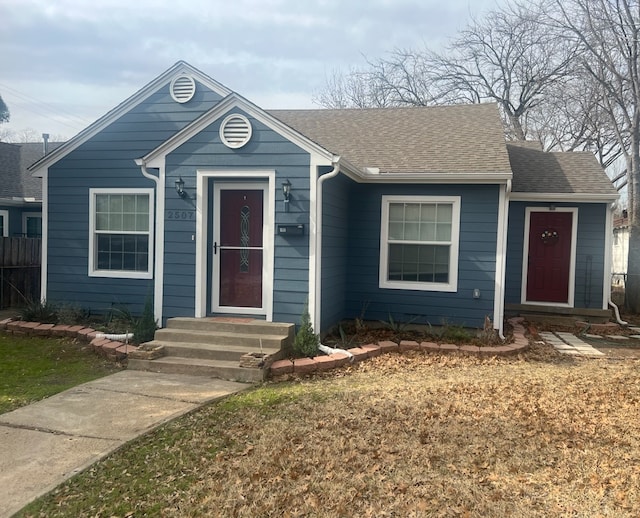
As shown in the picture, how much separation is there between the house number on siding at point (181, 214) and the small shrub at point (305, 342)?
226 cm

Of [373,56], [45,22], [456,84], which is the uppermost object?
[373,56]

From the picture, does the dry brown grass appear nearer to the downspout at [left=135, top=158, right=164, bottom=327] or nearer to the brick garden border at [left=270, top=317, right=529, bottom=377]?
the brick garden border at [left=270, top=317, right=529, bottom=377]

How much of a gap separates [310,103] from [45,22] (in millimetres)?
17455

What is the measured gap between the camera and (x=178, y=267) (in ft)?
24.7

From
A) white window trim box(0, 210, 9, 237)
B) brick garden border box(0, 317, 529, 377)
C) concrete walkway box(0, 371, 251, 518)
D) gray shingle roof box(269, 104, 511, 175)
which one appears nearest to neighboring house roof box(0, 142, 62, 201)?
white window trim box(0, 210, 9, 237)

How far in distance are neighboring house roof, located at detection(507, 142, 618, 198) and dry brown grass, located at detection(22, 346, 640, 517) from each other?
532 centimetres

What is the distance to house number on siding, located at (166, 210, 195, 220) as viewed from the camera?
747 cm

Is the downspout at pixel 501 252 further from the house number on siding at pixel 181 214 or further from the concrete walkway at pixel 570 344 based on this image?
the house number on siding at pixel 181 214

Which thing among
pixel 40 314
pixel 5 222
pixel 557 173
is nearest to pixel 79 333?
pixel 40 314

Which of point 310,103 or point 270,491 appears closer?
point 270,491

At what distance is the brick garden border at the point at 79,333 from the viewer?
6.81 metres

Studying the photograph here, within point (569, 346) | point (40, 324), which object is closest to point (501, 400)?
point (569, 346)

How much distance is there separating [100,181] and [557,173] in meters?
8.96

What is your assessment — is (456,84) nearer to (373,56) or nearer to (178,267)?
(373,56)
